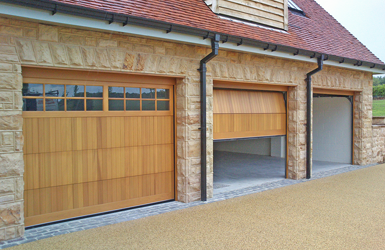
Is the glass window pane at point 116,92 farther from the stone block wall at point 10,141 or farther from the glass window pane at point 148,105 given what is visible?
the stone block wall at point 10,141

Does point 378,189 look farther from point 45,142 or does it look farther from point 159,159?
point 45,142

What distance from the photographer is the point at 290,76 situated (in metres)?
8.71

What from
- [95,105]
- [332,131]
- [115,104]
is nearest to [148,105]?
[115,104]

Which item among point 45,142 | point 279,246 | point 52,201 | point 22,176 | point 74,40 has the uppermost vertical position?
point 74,40

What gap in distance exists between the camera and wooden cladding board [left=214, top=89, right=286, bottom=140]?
7613 mm

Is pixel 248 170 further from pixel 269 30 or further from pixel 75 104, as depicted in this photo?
pixel 75 104

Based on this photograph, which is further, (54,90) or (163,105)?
(163,105)

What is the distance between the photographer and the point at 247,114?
27.0ft

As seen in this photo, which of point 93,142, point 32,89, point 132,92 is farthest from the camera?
point 132,92

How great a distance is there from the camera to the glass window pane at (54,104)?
5242 mm

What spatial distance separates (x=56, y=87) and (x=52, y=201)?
1837 millimetres

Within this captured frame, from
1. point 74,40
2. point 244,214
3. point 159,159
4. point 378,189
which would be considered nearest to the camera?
point 74,40

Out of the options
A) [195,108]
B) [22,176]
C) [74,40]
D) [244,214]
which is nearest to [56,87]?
[74,40]

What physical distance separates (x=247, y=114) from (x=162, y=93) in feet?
8.39
